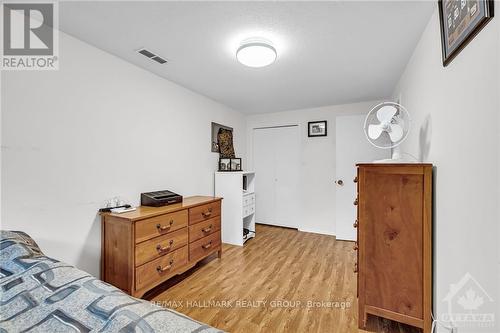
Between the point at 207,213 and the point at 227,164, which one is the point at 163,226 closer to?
the point at 207,213

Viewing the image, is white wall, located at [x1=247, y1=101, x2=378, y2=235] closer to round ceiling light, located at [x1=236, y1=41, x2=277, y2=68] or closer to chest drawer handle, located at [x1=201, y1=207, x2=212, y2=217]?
chest drawer handle, located at [x1=201, y1=207, x2=212, y2=217]

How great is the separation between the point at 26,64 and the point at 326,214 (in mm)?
4027

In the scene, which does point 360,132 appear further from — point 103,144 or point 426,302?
point 103,144

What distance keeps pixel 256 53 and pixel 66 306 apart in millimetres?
1910

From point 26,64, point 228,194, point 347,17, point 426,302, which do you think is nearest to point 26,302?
point 26,64

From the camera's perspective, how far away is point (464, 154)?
1068 mm

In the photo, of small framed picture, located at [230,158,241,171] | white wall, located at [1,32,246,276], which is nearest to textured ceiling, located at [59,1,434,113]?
white wall, located at [1,32,246,276]

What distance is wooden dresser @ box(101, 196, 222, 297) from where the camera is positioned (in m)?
1.79

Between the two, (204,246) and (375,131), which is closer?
(375,131)

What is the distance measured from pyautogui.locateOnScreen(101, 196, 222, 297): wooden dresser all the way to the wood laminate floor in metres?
0.25

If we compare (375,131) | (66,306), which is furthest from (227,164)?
(66,306)

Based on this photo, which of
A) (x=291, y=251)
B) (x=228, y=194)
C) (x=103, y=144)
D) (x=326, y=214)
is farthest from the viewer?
(x=326, y=214)

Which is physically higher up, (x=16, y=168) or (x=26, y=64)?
(x=26, y=64)

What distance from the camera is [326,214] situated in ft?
12.5
